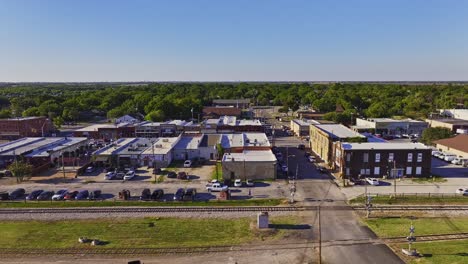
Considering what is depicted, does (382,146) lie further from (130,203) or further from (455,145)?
(130,203)

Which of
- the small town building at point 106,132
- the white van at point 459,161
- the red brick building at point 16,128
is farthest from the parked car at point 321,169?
Answer: the red brick building at point 16,128

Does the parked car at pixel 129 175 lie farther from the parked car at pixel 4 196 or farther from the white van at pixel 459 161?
the white van at pixel 459 161

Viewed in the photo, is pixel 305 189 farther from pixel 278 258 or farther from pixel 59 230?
pixel 59 230

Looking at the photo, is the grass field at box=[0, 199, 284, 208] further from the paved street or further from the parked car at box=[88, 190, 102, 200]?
the paved street

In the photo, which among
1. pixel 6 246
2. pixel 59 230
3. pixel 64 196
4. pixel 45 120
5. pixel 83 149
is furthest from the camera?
pixel 45 120

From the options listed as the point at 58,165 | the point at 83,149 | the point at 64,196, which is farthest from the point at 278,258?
the point at 83,149

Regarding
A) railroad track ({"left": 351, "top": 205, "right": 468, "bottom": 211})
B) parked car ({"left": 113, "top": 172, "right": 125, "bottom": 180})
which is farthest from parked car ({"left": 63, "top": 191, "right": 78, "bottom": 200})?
railroad track ({"left": 351, "top": 205, "right": 468, "bottom": 211})
